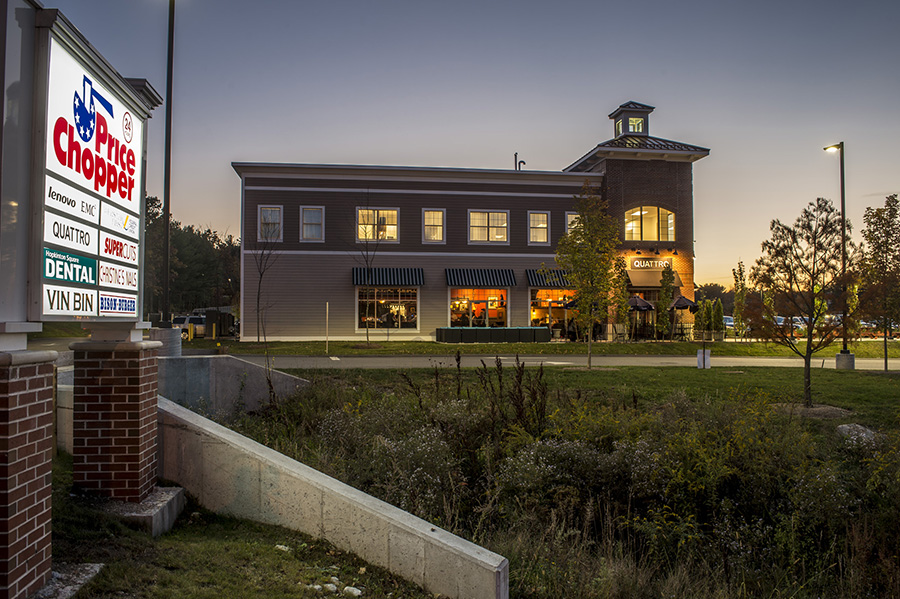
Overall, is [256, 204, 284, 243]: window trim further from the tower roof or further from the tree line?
the tree line

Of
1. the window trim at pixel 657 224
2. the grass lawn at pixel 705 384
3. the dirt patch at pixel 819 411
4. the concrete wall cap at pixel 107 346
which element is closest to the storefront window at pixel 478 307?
the window trim at pixel 657 224

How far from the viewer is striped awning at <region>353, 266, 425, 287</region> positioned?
99.5ft

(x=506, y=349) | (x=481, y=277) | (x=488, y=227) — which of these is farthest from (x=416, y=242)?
(x=506, y=349)

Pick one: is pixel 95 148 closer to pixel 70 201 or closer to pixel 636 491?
pixel 70 201

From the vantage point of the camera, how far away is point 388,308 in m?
31.2

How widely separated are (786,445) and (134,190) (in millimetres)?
7693

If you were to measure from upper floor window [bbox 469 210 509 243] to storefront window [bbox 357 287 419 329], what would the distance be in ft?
14.8

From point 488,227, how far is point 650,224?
9816mm

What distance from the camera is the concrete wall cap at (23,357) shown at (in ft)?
11.4

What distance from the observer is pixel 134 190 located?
5586mm

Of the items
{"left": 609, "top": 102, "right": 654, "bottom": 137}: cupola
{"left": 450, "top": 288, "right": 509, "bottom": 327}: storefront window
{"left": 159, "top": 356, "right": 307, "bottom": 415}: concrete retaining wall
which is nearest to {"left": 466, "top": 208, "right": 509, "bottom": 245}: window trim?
{"left": 450, "top": 288, "right": 509, "bottom": 327}: storefront window

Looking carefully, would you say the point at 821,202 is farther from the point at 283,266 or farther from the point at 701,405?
the point at 283,266

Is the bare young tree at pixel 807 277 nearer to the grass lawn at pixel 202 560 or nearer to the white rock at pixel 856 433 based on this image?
the white rock at pixel 856 433

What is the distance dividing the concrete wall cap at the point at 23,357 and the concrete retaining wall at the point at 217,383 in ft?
20.6
